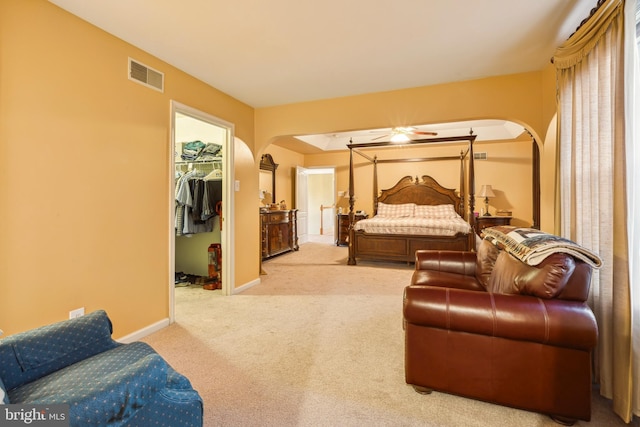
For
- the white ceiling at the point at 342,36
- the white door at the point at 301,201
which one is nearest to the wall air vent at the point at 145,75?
the white ceiling at the point at 342,36

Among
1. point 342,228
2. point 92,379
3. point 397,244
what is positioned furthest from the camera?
point 342,228

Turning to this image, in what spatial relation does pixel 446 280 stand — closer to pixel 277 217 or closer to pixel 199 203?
pixel 199 203

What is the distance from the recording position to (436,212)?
6758 mm

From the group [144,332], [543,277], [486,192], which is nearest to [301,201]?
[486,192]

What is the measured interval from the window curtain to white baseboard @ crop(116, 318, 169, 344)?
3281mm

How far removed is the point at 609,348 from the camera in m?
1.63

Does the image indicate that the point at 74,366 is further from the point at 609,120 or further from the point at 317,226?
the point at 317,226

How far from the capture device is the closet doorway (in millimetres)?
3465

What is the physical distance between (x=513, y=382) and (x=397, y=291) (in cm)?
229

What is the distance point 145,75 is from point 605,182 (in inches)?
136

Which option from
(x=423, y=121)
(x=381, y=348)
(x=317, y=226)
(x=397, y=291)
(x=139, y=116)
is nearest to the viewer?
(x=381, y=348)

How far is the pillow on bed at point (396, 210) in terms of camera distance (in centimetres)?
694

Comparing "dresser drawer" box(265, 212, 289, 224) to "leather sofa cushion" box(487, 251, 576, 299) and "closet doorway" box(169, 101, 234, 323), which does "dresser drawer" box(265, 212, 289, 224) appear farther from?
"leather sofa cushion" box(487, 251, 576, 299)

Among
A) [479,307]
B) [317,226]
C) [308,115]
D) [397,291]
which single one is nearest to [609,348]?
[479,307]
